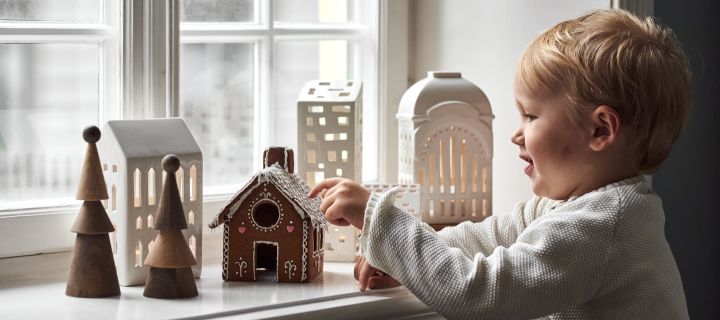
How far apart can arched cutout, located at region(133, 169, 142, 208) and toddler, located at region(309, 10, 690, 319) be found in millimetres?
330

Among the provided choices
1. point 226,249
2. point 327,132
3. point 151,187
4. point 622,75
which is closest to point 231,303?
point 226,249

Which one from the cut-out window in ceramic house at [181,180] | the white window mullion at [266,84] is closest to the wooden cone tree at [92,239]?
the cut-out window in ceramic house at [181,180]

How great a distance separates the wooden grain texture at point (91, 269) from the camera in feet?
5.16

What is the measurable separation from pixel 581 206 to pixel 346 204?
322 mm

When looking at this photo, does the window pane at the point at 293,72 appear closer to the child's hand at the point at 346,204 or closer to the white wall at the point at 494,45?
the white wall at the point at 494,45

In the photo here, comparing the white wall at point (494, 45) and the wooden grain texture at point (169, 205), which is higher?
the white wall at point (494, 45)

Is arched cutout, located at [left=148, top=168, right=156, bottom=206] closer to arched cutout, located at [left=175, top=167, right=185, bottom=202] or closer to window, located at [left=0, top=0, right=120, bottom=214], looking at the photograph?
arched cutout, located at [left=175, top=167, right=185, bottom=202]

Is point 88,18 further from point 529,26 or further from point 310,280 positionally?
point 529,26

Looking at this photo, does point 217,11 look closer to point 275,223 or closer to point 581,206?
point 275,223

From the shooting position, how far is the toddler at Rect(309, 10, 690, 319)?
1383 mm

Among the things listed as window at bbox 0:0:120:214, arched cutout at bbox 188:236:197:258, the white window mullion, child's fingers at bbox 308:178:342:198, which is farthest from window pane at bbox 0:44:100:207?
child's fingers at bbox 308:178:342:198

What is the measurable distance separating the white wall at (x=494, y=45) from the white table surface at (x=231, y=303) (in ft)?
1.59

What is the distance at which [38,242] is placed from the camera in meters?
1.71

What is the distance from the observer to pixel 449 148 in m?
1.91
